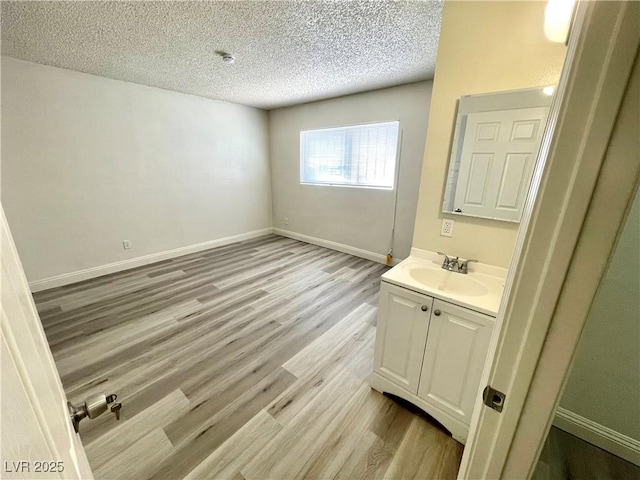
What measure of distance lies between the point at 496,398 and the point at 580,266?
33 centimetres

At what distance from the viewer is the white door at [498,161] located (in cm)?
140

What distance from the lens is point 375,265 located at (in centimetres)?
386

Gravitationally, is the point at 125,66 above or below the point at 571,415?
above

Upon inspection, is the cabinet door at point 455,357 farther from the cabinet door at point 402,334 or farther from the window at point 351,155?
the window at point 351,155

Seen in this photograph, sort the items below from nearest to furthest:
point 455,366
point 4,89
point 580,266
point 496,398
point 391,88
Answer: point 580,266, point 496,398, point 455,366, point 4,89, point 391,88

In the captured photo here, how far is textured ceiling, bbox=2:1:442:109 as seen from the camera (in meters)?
1.73

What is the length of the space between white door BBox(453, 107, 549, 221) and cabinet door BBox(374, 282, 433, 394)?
0.69 m

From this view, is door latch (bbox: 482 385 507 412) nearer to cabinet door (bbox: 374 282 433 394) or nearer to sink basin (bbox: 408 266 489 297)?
cabinet door (bbox: 374 282 433 394)

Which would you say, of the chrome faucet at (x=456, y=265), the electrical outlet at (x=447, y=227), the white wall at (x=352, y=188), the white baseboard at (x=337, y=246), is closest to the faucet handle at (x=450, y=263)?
the chrome faucet at (x=456, y=265)

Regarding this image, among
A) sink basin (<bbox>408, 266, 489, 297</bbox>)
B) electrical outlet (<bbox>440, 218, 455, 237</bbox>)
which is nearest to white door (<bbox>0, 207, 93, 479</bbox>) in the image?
sink basin (<bbox>408, 266, 489, 297</bbox>)

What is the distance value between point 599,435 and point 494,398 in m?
1.54

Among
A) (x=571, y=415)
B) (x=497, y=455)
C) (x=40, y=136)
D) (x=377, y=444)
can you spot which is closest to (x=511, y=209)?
(x=571, y=415)

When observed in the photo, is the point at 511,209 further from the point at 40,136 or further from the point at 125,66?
the point at 40,136

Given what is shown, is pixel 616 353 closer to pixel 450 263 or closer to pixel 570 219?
pixel 450 263
